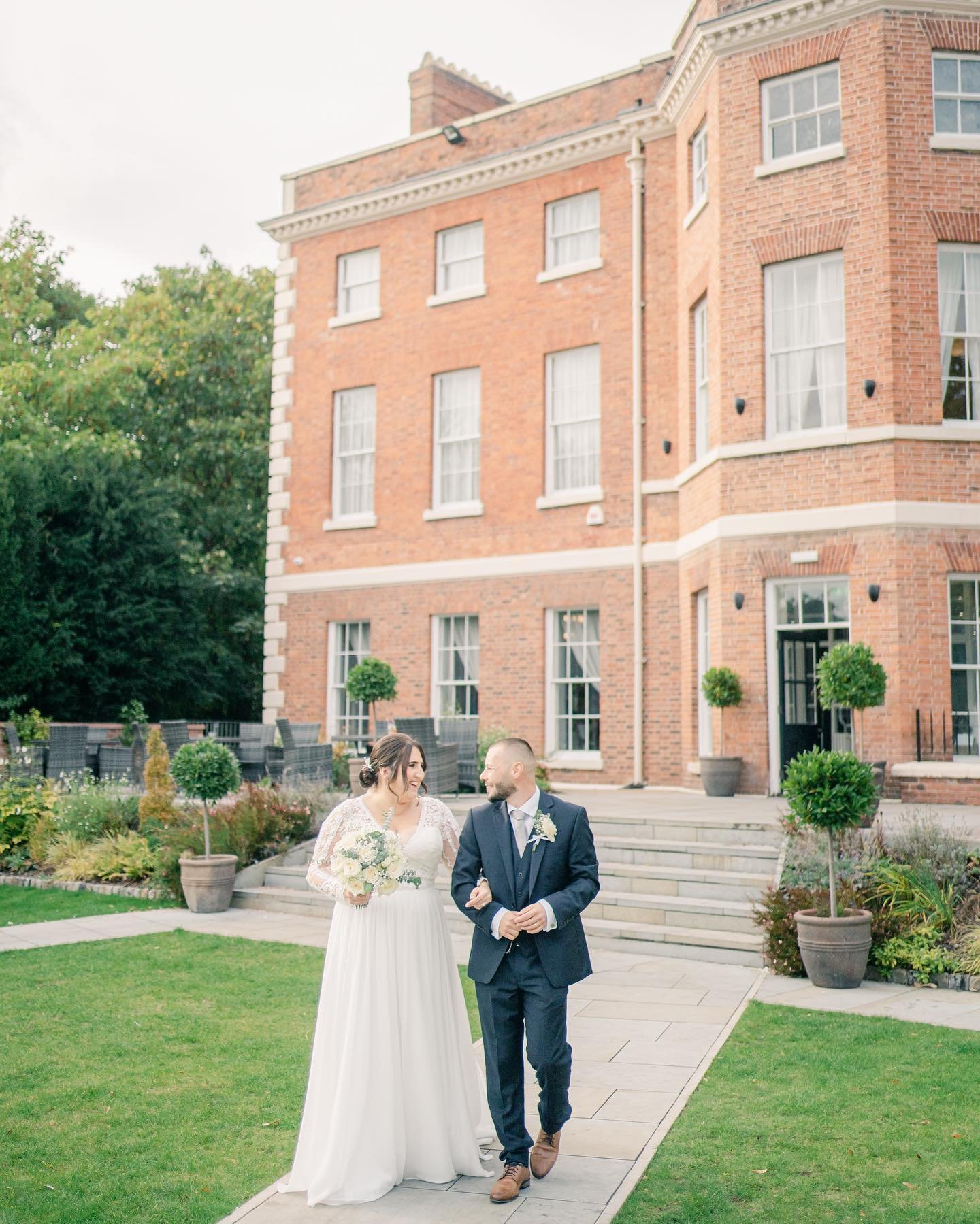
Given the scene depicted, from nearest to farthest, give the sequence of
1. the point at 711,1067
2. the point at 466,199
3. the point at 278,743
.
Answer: the point at 711,1067 < the point at 278,743 < the point at 466,199

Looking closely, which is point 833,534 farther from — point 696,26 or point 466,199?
point 466,199

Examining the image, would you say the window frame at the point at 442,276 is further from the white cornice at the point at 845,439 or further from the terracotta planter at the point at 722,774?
the terracotta planter at the point at 722,774

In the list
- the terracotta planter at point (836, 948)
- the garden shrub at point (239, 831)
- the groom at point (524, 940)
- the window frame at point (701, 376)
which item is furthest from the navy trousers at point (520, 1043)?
the window frame at point (701, 376)

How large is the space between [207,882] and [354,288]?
13.5m

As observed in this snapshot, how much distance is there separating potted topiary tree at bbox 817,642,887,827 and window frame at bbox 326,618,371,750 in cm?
918

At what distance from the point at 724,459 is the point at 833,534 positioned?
6.05 feet

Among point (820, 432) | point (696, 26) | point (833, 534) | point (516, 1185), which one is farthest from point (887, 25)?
point (516, 1185)

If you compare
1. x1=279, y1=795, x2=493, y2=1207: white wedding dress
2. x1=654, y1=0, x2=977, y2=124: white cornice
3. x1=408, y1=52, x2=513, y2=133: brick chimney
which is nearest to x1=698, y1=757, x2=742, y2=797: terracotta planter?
x1=654, y1=0, x2=977, y2=124: white cornice

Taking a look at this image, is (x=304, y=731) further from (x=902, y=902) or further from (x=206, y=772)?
(x=902, y=902)

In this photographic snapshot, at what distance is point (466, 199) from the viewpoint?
20828mm

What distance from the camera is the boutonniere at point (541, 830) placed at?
15.7 ft

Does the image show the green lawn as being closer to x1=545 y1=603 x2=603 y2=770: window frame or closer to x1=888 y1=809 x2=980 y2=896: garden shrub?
x1=888 y1=809 x2=980 y2=896: garden shrub

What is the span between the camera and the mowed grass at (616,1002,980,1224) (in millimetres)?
4578

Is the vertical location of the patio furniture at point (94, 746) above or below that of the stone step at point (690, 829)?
above
